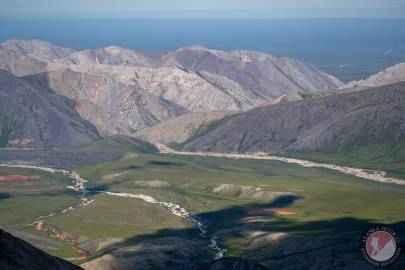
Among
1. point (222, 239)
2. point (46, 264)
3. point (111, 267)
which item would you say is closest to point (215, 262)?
point (111, 267)

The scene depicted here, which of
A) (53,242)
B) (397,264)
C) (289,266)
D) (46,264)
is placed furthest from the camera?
(53,242)

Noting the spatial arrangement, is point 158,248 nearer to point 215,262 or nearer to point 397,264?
point 215,262

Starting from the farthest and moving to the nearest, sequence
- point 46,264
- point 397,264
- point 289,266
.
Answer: point 289,266
point 397,264
point 46,264

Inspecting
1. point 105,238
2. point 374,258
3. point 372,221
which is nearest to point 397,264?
point 374,258

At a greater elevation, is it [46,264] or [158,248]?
[46,264]

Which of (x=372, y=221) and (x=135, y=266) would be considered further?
(x=372, y=221)

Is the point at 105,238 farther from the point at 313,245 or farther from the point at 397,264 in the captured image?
the point at 397,264
